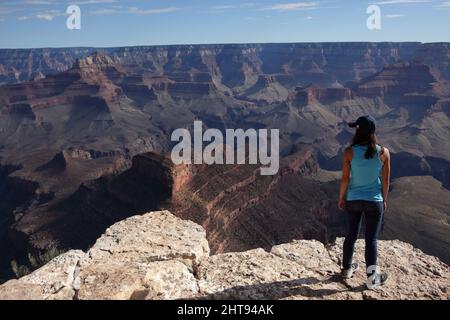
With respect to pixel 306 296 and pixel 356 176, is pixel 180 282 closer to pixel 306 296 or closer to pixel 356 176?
pixel 306 296

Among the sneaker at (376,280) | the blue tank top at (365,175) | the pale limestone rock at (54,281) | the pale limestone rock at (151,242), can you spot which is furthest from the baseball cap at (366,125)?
the pale limestone rock at (54,281)

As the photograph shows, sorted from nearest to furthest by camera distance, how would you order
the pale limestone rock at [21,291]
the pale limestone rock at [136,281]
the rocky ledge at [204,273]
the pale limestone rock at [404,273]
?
the pale limestone rock at [21,291] < the pale limestone rock at [136,281] < the rocky ledge at [204,273] < the pale limestone rock at [404,273]

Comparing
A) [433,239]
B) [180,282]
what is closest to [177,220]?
[180,282]

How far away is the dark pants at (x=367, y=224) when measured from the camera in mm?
8195

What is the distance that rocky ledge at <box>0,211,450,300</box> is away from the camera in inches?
306

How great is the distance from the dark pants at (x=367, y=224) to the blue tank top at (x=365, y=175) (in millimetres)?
134

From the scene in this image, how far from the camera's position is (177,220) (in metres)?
11.7

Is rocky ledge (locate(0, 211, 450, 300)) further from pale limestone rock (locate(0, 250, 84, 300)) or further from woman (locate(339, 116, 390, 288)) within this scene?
woman (locate(339, 116, 390, 288))

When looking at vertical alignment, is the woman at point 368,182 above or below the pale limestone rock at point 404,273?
above

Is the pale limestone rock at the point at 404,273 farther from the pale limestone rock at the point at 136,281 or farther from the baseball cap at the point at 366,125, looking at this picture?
the pale limestone rock at the point at 136,281

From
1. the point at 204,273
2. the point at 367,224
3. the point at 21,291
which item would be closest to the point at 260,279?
the point at 204,273

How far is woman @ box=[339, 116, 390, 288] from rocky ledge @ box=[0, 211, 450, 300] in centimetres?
57

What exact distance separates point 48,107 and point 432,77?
471 feet

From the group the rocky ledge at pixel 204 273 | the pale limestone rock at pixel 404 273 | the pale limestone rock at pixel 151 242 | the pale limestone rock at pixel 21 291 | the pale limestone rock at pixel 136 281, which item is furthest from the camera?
the pale limestone rock at pixel 151 242
